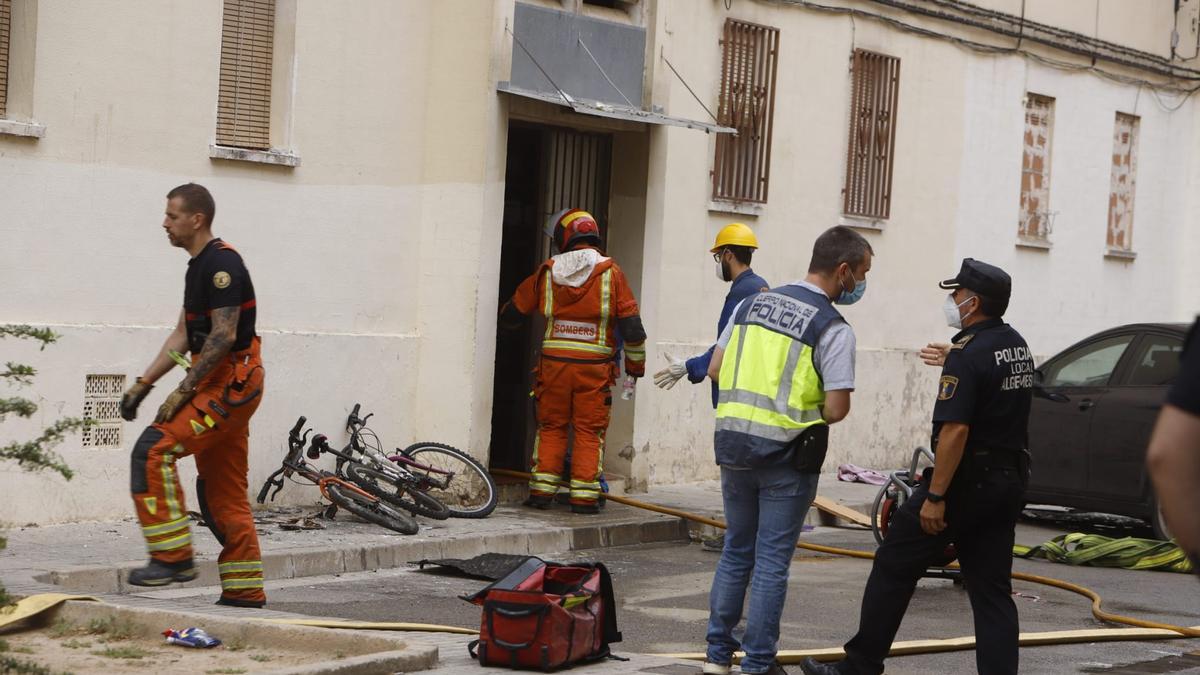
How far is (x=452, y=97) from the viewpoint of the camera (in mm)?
13430

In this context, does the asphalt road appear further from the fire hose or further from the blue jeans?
the blue jeans

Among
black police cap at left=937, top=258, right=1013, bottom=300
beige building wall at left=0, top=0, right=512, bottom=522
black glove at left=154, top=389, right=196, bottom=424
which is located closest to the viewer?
black police cap at left=937, top=258, right=1013, bottom=300

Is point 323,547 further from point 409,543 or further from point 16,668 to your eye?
point 16,668

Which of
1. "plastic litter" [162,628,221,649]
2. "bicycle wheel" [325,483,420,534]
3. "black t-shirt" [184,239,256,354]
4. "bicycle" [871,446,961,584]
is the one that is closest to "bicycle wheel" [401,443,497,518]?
"bicycle wheel" [325,483,420,534]

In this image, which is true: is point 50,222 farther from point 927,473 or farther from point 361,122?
point 927,473

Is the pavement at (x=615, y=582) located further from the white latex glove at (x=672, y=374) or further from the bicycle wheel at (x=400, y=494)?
the white latex glove at (x=672, y=374)

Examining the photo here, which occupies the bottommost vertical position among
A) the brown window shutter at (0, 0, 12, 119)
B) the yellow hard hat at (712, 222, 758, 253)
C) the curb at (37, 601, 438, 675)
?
the curb at (37, 601, 438, 675)

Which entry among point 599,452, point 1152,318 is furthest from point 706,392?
point 1152,318

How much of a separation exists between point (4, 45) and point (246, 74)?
1.84m

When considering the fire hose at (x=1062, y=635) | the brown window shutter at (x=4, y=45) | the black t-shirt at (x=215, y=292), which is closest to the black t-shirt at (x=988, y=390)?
the fire hose at (x=1062, y=635)

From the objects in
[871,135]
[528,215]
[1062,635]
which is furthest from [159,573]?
[871,135]

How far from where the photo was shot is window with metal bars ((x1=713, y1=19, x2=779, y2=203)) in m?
16.1

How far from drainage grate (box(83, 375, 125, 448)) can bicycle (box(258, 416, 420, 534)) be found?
1121mm

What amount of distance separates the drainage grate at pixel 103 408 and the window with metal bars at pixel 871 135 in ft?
27.7
